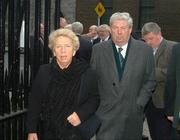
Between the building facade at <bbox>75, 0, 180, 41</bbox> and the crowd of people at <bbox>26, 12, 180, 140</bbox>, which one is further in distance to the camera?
the building facade at <bbox>75, 0, 180, 41</bbox>

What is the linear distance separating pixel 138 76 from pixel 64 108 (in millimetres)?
1208

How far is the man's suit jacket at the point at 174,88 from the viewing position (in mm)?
5090

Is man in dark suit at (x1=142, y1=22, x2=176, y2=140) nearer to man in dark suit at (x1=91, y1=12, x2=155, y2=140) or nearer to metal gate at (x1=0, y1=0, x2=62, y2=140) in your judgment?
man in dark suit at (x1=91, y1=12, x2=155, y2=140)

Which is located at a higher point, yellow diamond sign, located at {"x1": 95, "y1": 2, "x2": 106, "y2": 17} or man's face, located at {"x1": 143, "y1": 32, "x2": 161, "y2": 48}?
man's face, located at {"x1": 143, "y1": 32, "x2": 161, "y2": 48}

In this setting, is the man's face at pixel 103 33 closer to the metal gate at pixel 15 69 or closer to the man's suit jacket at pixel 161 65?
the man's suit jacket at pixel 161 65

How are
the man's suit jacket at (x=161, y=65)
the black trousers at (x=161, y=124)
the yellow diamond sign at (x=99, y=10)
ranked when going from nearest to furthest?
1. the man's suit jacket at (x=161, y=65)
2. the black trousers at (x=161, y=124)
3. the yellow diamond sign at (x=99, y=10)

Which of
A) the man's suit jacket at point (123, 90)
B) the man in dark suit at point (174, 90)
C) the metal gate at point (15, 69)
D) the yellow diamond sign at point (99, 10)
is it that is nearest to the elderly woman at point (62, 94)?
the metal gate at point (15, 69)

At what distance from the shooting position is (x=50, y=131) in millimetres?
4508

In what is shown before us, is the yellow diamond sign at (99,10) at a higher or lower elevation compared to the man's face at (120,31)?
lower

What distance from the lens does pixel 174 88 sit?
5199 mm

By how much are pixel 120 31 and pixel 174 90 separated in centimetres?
83

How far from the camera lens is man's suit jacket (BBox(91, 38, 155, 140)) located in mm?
5285

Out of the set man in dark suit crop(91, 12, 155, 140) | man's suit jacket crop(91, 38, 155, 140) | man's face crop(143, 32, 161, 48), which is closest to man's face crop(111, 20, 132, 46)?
man in dark suit crop(91, 12, 155, 140)

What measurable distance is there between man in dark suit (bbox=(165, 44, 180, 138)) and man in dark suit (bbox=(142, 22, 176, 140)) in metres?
1.03
